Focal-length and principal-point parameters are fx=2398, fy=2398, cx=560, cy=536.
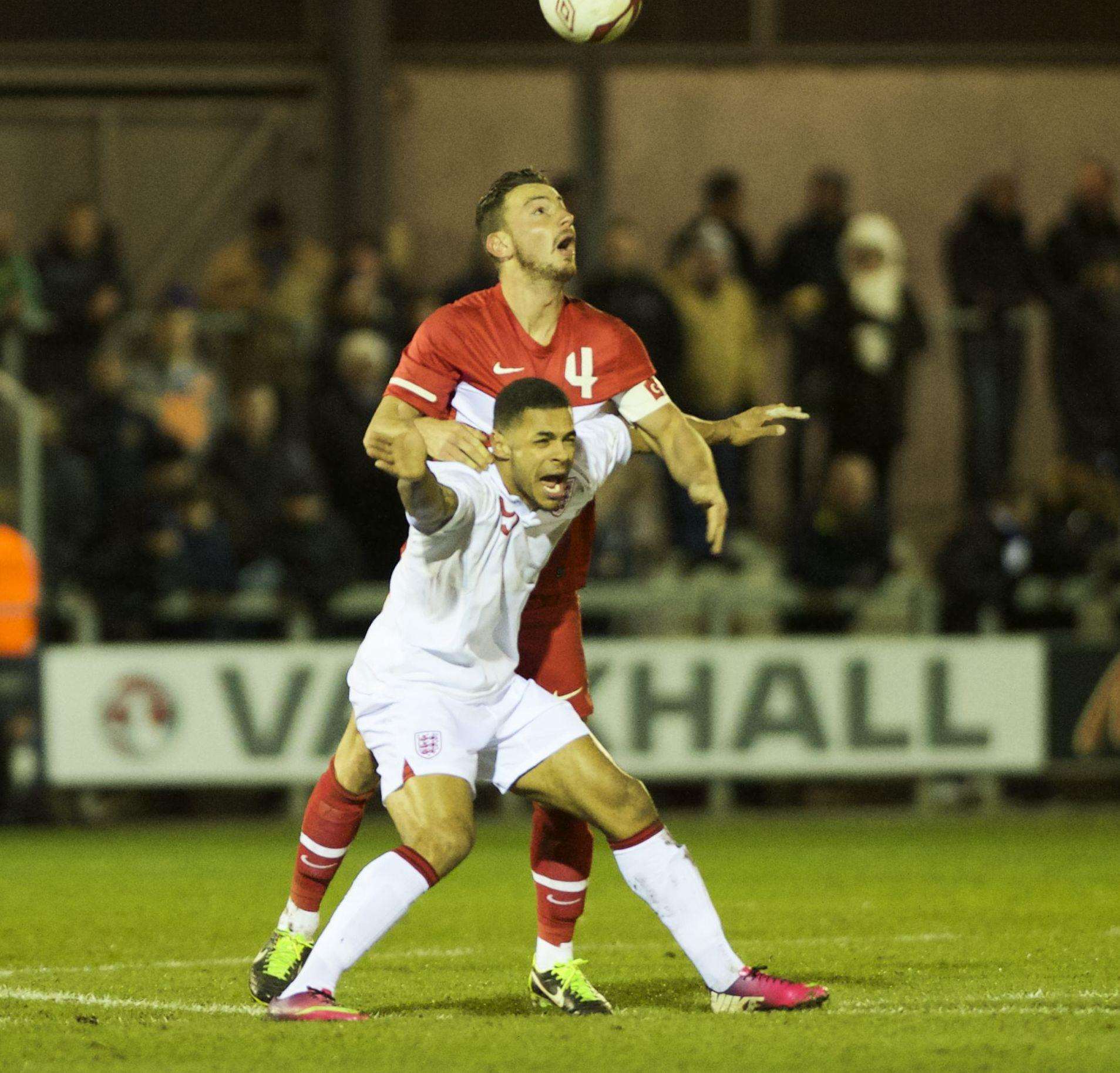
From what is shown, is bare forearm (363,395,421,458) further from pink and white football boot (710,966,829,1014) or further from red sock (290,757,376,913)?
pink and white football boot (710,966,829,1014)

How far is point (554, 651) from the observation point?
22.8 feet

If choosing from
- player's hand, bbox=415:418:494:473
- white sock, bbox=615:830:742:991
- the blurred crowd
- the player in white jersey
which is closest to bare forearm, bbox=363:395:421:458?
player's hand, bbox=415:418:494:473

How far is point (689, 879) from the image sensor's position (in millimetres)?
6434

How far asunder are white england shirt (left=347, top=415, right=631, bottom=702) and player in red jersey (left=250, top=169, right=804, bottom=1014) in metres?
0.44

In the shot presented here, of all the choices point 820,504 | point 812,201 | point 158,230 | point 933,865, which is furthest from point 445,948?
point 158,230

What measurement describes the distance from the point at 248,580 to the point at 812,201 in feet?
14.1

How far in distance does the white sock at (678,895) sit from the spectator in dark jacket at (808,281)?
8.10 metres

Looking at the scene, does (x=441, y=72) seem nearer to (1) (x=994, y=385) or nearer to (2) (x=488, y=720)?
(1) (x=994, y=385)

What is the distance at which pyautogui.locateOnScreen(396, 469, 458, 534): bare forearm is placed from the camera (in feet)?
19.2

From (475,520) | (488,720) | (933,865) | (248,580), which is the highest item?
(475,520)

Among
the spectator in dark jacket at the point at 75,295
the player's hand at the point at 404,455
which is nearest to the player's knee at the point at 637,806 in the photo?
the player's hand at the point at 404,455

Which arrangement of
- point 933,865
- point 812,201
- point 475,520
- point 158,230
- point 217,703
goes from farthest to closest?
point 158,230
point 812,201
point 217,703
point 933,865
point 475,520

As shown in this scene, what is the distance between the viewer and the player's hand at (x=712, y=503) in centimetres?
652

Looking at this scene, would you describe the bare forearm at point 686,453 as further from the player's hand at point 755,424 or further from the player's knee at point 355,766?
the player's knee at point 355,766
